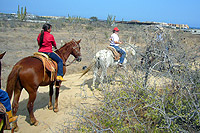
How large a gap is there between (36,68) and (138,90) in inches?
104

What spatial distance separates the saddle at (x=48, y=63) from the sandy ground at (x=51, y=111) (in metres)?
1.03

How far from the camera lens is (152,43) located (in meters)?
3.87

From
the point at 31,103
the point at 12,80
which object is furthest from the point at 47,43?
the point at 31,103

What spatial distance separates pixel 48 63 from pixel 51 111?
1755 mm

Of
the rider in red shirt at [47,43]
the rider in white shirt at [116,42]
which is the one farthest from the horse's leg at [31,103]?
the rider in white shirt at [116,42]

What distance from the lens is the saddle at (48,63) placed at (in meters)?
4.40

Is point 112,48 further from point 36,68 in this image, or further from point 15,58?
point 15,58

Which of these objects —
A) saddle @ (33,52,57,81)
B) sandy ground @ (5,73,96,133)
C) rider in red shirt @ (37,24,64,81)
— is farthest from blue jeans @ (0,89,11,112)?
rider in red shirt @ (37,24,64,81)

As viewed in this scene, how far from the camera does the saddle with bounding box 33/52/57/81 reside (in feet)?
14.4

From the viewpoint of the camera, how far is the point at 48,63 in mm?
4480

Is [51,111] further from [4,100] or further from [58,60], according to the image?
[4,100]

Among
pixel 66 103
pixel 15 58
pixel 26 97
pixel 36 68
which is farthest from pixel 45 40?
pixel 15 58

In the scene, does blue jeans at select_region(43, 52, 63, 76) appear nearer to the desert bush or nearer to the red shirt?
the red shirt

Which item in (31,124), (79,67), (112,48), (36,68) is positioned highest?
(112,48)
